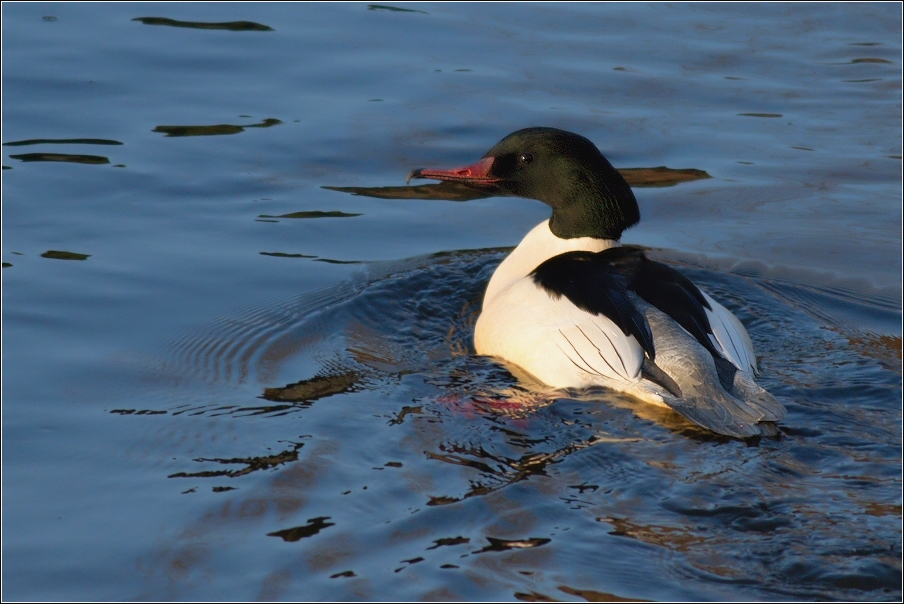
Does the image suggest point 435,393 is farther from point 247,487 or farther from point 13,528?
point 13,528

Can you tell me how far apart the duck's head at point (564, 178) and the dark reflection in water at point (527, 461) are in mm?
760

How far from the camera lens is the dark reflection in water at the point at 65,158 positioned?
27.1ft

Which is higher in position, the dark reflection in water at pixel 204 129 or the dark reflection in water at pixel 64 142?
the dark reflection in water at pixel 204 129

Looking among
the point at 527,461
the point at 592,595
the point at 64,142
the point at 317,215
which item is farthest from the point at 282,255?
the point at 592,595

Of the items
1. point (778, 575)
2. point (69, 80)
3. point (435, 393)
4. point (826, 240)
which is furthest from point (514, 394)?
point (69, 80)

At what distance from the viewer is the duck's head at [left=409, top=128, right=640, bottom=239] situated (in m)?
6.24

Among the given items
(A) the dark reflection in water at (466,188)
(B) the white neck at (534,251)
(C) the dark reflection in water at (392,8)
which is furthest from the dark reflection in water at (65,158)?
(C) the dark reflection in water at (392,8)

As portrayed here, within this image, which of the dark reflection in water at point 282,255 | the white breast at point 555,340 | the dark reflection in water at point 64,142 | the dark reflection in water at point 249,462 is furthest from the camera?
the dark reflection in water at point 64,142

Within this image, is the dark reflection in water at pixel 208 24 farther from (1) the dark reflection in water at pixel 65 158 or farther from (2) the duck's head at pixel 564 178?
(2) the duck's head at pixel 564 178

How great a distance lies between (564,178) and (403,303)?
1133 mm

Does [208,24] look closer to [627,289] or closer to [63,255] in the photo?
[63,255]

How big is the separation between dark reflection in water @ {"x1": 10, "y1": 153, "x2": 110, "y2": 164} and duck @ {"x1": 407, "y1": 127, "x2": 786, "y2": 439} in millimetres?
2994

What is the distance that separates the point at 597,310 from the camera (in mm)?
5625

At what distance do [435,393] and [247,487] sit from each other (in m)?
1.23
